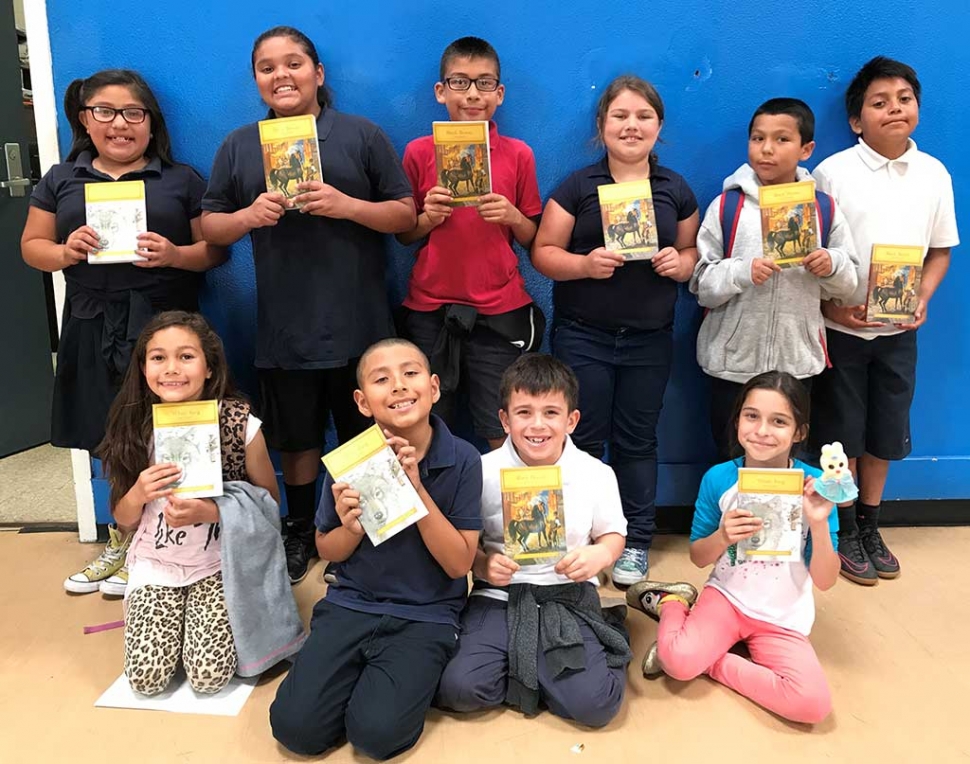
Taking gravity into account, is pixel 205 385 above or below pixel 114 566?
above

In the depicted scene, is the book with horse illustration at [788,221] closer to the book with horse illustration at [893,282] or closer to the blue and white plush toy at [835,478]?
the book with horse illustration at [893,282]

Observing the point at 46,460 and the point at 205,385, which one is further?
the point at 46,460

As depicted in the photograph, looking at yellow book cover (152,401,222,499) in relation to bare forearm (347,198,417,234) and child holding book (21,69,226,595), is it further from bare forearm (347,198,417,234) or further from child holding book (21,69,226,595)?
bare forearm (347,198,417,234)

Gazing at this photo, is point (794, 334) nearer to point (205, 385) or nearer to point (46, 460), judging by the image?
point (205, 385)

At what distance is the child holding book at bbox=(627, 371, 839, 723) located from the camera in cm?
188

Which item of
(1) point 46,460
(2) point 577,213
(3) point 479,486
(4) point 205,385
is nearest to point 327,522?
(3) point 479,486

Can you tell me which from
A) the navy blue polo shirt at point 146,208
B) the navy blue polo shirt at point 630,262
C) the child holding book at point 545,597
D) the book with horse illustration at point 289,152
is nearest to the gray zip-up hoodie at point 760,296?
the navy blue polo shirt at point 630,262

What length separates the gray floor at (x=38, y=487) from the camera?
3.10 metres

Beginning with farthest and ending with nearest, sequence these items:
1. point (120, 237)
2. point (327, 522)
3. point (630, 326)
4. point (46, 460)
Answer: point (46, 460)
point (630, 326)
point (120, 237)
point (327, 522)

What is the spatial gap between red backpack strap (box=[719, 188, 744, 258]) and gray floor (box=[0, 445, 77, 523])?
2.65 metres

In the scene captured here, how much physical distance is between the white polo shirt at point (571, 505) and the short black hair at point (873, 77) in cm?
156

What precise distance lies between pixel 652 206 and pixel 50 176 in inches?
74.5

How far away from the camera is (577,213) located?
2439 mm

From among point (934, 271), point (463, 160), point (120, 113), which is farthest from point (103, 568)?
point (934, 271)
